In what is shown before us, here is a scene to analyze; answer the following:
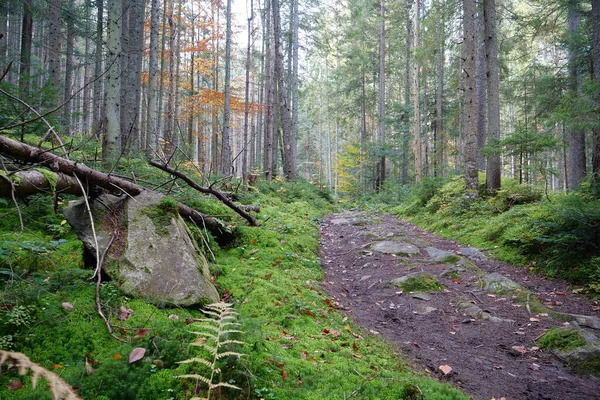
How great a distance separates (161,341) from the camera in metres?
2.40

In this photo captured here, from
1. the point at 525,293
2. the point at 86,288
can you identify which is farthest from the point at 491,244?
the point at 86,288

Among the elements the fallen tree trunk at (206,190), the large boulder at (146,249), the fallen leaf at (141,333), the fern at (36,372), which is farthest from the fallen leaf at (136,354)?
the fallen tree trunk at (206,190)

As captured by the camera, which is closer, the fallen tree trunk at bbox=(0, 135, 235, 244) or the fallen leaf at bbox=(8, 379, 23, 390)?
the fallen leaf at bbox=(8, 379, 23, 390)

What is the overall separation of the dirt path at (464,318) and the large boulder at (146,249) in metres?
2.38

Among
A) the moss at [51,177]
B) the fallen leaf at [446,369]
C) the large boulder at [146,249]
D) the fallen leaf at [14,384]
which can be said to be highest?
the moss at [51,177]

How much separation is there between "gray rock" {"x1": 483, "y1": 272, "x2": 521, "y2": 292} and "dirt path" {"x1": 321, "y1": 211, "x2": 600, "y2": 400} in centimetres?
13

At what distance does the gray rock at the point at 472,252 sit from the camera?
751 centimetres

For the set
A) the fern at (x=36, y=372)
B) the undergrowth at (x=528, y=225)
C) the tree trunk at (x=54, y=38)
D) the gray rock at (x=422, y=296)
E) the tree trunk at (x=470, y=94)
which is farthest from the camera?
the tree trunk at (x=470, y=94)

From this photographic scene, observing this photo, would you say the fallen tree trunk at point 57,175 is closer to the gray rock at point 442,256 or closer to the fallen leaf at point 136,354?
the fallen leaf at point 136,354

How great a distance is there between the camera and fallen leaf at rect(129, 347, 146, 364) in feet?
7.37

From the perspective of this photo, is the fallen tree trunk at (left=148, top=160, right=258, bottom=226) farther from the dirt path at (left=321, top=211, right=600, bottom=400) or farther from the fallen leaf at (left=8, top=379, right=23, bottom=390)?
the fallen leaf at (left=8, top=379, right=23, bottom=390)

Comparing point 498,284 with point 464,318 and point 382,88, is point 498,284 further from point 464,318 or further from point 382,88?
point 382,88

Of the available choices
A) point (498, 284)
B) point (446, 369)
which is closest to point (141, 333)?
point (446, 369)

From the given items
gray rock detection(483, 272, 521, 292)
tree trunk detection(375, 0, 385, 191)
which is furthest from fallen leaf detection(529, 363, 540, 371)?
tree trunk detection(375, 0, 385, 191)
